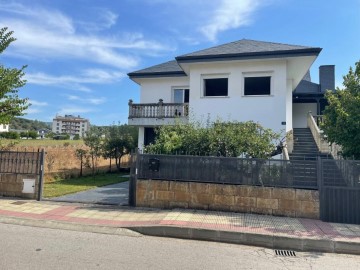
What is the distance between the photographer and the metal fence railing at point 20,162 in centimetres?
995

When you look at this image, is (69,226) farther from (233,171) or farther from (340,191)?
(340,191)

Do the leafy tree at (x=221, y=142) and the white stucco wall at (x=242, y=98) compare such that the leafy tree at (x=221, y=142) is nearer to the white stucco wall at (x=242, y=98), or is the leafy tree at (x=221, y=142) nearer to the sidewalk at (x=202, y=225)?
the sidewalk at (x=202, y=225)

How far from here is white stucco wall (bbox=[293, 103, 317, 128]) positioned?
19.4 metres

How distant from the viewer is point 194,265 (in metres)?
4.75

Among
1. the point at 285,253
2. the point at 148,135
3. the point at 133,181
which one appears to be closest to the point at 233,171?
the point at 285,253

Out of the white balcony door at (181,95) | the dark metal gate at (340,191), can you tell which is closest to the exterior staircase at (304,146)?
the dark metal gate at (340,191)

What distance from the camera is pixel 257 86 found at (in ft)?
47.6

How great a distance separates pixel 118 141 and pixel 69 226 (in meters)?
14.5

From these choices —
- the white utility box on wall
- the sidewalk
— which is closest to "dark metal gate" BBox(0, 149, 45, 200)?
the white utility box on wall

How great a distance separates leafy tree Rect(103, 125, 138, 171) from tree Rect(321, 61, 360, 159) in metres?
15.0

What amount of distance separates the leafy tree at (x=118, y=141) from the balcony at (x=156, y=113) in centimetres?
526

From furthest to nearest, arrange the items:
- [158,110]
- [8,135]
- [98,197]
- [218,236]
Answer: [8,135], [158,110], [98,197], [218,236]

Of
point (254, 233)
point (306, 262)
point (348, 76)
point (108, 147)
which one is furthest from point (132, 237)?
point (108, 147)

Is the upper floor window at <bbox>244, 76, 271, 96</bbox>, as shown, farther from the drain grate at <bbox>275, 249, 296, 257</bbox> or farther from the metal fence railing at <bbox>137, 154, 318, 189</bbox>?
the drain grate at <bbox>275, 249, 296, 257</bbox>
